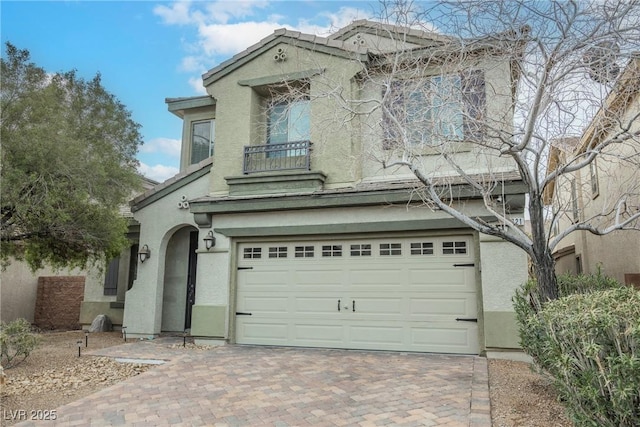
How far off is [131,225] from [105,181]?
3.70 m

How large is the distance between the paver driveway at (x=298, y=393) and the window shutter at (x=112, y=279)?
6.49 metres

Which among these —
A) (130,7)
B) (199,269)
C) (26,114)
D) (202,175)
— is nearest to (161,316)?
(199,269)

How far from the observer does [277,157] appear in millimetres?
11062

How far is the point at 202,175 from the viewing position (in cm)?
1216

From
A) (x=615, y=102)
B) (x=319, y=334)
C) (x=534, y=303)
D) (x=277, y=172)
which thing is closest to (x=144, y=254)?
(x=277, y=172)

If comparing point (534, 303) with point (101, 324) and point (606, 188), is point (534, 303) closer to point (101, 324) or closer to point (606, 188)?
point (606, 188)

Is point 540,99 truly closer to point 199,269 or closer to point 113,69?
point 199,269

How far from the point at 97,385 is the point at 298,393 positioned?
3.44 metres

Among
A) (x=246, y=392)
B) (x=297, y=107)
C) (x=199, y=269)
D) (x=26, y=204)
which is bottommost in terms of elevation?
(x=246, y=392)

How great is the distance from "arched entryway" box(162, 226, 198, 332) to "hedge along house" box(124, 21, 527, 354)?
637mm

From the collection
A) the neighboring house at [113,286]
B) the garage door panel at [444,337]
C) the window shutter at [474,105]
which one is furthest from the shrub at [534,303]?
the neighboring house at [113,286]

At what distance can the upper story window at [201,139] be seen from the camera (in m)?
13.8

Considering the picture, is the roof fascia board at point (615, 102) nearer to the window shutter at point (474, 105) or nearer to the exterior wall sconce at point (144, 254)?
the window shutter at point (474, 105)

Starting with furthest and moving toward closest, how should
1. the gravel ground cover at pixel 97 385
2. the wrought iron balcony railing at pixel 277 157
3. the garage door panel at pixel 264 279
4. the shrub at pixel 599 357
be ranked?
1. the wrought iron balcony railing at pixel 277 157
2. the garage door panel at pixel 264 279
3. the gravel ground cover at pixel 97 385
4. the shrub at pixel 599 357
